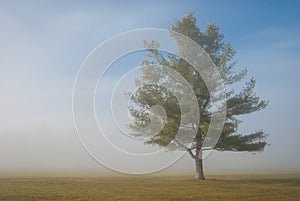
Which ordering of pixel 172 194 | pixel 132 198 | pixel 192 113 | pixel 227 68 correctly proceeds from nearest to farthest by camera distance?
pixel 132 198 < pixel 172 194 < pixel 192 113 < pixel 227 68

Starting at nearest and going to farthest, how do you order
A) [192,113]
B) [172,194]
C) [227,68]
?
1. [172,194]
2. [192,113]
3. [227,68]

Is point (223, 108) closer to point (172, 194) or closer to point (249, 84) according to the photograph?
point (249, 84)

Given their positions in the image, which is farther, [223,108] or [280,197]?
[223,108]

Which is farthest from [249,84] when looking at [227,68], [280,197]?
[280,197]

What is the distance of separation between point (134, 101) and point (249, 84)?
10173 millimetres

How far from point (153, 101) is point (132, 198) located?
14670 mm

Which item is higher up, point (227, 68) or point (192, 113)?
point (227, 68)

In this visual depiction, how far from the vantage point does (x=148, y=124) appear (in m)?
34.0

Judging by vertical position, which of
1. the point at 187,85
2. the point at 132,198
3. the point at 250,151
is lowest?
the point at 132,198

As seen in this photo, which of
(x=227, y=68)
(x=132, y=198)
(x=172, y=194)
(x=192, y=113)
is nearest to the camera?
(x=132, y=198)

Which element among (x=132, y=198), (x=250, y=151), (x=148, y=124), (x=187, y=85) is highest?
(x=187, y=85)

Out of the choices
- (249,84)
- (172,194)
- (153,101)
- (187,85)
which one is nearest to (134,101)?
(153,101)

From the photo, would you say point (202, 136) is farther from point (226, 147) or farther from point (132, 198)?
point (132, 198)

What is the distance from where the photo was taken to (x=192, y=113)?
3272 centimetres
